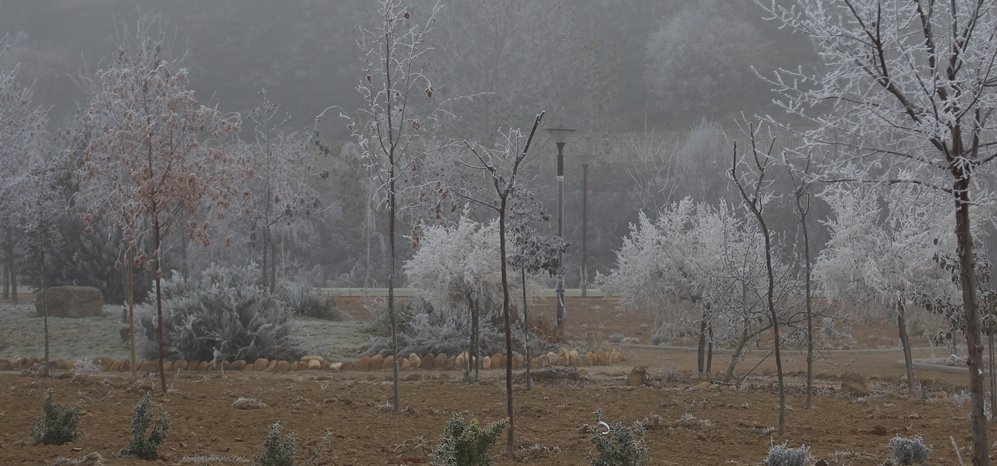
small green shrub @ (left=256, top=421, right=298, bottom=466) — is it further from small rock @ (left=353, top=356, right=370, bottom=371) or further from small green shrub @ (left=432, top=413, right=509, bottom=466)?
small rock @ (left=353, top=356, right=370, bottom=371)

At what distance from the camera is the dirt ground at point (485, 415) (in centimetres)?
737

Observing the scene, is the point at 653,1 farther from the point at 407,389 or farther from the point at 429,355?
the point at 407,389

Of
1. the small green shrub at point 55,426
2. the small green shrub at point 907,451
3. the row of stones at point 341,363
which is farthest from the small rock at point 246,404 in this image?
the small green shrub at point 907,451

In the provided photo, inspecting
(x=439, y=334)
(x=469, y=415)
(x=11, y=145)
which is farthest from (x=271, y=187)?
(x=469, y=415)

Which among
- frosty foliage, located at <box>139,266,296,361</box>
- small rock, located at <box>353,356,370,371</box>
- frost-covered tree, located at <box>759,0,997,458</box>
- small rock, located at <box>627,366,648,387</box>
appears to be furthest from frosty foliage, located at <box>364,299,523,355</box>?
frost-covered tree, located at <box>759,0,997,458</box>

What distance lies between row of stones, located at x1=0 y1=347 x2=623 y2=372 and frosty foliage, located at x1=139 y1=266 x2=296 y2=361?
255 mm

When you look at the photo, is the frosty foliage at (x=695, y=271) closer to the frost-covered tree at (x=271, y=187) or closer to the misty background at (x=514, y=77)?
the frost-covered tree at (x=271, y=187)

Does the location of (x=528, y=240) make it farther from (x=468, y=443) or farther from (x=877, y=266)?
(x=468, y=443)

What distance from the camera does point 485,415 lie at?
31.8 feet

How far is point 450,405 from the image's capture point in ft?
34.4

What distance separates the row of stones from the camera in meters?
15.5

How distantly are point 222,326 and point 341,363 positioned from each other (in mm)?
1960

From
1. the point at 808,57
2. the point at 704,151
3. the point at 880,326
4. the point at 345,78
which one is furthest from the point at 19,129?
the point at 808,57

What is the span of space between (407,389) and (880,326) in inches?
685
